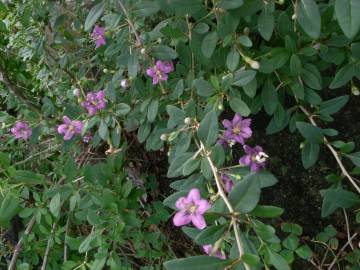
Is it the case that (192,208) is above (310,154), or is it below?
above

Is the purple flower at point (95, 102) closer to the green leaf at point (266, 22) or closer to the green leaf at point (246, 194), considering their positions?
the green leaf at point (266, 22)

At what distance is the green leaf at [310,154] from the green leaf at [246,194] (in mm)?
502

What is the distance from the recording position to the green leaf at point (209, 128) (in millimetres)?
946

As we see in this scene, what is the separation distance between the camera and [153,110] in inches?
51.3

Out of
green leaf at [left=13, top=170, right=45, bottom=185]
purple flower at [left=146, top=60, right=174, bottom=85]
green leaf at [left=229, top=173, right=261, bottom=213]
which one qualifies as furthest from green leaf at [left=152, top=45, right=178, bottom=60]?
green leaf at [left=229, top=173, right=261, bottom=213]

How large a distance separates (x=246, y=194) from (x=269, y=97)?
551 mm

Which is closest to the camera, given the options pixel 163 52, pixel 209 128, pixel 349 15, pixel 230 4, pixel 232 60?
pixel 349 15

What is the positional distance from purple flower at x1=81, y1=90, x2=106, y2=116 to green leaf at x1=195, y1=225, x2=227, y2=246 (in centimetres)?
70

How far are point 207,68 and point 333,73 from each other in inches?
16.0

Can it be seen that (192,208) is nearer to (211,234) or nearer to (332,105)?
(211,234)

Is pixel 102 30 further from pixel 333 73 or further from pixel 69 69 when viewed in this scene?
pixel 333 73

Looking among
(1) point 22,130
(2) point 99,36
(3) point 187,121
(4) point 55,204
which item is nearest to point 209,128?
(3) point 187,121

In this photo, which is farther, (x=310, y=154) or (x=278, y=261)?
(x=310, y=154)

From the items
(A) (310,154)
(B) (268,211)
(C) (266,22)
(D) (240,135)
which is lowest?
(A) (310,154)
